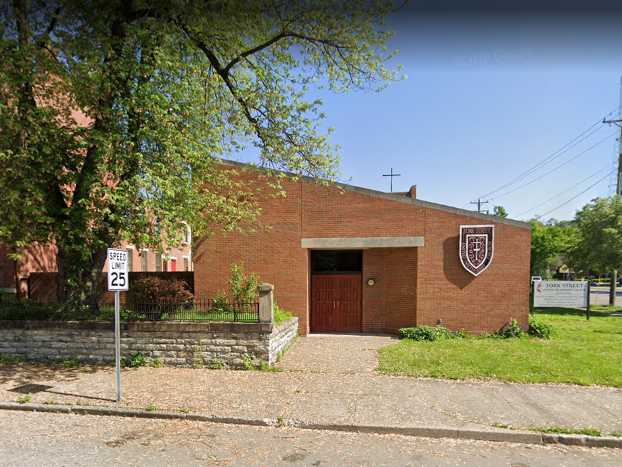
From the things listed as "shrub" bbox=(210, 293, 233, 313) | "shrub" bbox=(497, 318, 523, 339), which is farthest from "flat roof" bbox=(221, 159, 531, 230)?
"shrub" bbox=(210, 293, 233, 313)

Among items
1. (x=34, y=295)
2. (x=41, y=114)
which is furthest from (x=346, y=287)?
(x=34, y=295)

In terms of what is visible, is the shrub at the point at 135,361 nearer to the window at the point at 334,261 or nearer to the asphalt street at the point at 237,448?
the asphalt street at the point at 237,448

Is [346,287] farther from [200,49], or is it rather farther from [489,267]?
[200,49]

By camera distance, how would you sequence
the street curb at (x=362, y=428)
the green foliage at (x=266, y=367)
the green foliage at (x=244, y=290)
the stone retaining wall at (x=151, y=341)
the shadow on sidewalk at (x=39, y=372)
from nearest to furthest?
1. the street curb at (x=362, y=428)
2. the shadow on sidewalk at (x=39, y=372)
3. the green foliage at (x=266, y=367)
4. the stone retaining wall at (x=151, y=341)
5. the green foliage at (x=244, y=290)

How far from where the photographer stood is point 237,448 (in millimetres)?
4586

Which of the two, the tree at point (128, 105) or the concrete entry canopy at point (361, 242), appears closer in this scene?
the tree at point (128, 105)

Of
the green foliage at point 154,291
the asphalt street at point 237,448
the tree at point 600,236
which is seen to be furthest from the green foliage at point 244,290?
the tree at point 600,236

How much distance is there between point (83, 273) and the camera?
8.70 metres

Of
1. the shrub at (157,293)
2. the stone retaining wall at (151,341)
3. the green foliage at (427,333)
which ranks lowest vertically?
the green foliage at (427,333)

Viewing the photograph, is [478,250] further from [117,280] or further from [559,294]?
[117,280]

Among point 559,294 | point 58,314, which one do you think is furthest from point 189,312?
point 559,294

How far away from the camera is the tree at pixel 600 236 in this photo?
61.7 feet

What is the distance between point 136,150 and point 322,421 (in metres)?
6.51

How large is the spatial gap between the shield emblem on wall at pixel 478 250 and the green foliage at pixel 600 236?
12966 millimetres
